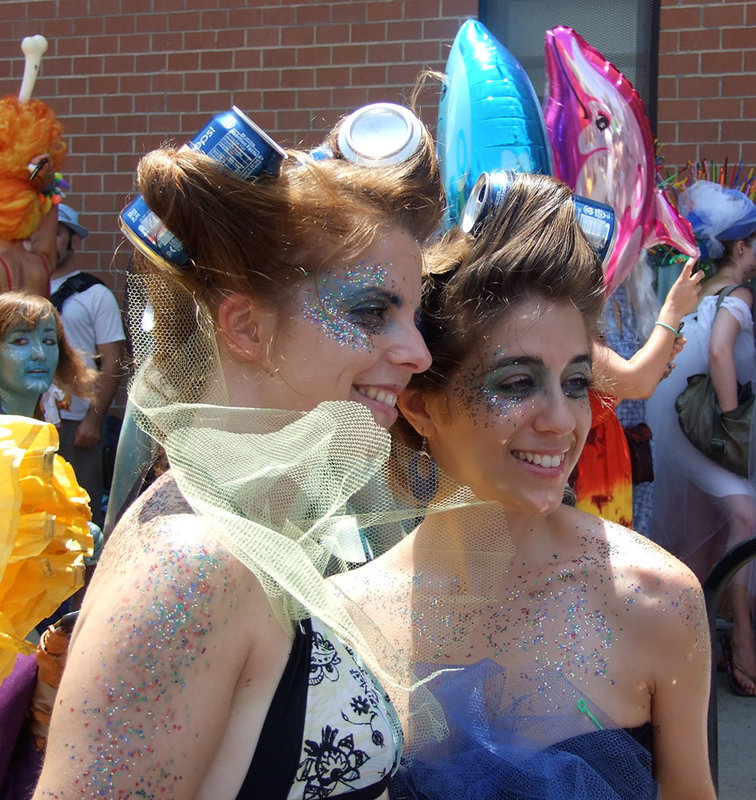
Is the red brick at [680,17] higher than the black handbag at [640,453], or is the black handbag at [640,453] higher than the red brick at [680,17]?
the red brick at [680,17]

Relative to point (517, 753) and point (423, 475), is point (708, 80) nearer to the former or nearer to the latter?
point (423, 475)

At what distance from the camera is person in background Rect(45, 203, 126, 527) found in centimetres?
500

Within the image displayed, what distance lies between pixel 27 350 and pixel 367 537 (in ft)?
8.64

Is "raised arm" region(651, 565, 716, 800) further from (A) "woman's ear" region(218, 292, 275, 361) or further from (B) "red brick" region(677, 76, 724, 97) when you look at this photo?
(B) "red brick" region(677, 76, 724, 97)

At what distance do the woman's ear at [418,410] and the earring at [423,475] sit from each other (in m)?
0.03

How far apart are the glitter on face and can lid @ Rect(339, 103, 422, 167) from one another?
0.24 meters

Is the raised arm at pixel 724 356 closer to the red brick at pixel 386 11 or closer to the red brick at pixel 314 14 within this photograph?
the red brick at pixel 386 11

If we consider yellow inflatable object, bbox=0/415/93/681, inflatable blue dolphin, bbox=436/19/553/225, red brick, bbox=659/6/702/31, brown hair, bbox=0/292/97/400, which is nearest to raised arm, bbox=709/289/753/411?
red brick, bbox=659/6/702/31

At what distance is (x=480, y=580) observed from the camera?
65.3 inches

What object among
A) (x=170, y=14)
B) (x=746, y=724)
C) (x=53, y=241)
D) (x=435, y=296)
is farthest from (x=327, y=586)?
(x=170, y=14)

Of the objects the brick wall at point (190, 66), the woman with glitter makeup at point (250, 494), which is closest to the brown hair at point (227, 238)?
the woman with glitter makeup at point (250, 494)

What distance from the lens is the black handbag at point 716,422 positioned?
13.9 ft

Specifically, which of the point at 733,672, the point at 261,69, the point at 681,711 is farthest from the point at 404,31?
the point at 681,711

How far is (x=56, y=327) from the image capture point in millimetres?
4004
